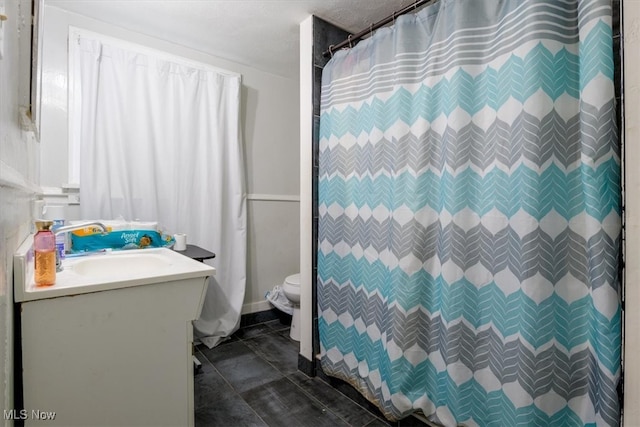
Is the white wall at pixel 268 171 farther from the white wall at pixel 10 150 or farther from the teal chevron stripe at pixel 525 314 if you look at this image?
the teal chevron stripe at pixel 525 314

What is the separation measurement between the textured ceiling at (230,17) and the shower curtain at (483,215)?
359mm

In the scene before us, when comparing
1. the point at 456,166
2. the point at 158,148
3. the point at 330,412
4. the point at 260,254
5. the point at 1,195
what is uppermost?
the point at 158,148

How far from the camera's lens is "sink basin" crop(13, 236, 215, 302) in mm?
850

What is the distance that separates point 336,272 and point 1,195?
140 cm

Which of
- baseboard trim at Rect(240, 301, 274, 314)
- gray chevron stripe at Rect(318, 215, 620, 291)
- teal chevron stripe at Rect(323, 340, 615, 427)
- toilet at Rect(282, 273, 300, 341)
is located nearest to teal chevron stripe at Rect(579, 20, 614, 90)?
gray chevron stripe at Rect(318, 215, 620, 291)

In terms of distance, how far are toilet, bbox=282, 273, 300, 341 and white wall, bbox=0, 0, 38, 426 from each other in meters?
1.59

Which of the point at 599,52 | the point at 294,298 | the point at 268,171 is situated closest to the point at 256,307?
the point at 294,298

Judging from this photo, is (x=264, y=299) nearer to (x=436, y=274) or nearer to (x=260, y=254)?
→ (x=260, y=254)

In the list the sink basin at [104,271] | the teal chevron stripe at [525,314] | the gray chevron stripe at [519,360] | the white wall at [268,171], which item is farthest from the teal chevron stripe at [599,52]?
the white wall at [268,171]

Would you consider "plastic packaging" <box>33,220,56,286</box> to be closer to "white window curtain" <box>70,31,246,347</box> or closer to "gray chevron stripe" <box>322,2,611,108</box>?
"white window curtain" <box>70,31,246,347</box>

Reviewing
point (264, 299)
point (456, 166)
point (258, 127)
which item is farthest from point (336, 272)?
point (258, 127)

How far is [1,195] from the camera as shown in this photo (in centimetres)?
58

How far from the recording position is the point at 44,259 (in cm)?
91

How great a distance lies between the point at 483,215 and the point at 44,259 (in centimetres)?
146
